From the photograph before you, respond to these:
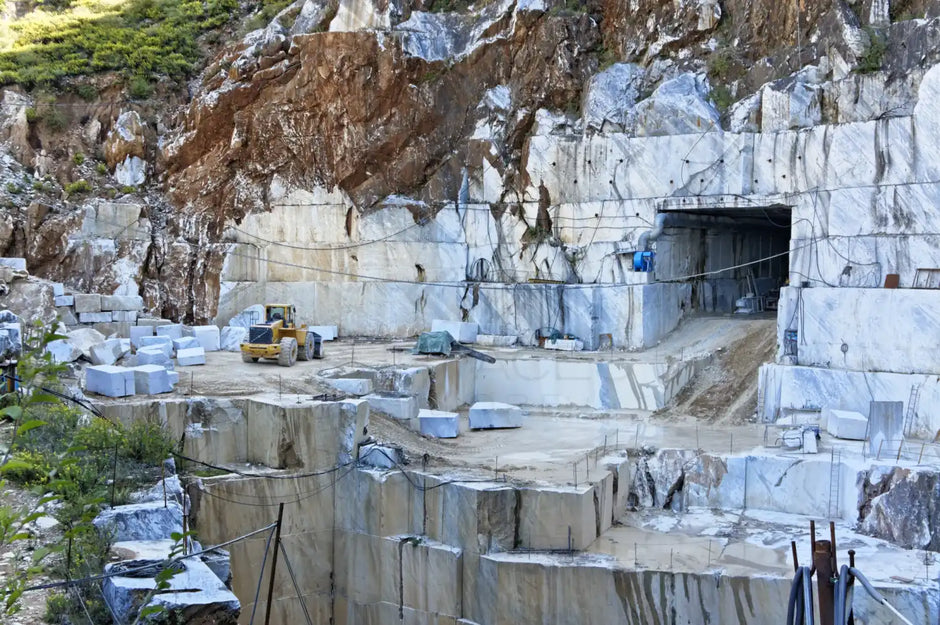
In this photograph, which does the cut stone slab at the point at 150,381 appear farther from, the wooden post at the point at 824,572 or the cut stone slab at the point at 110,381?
the wooden post at the point at 824,572

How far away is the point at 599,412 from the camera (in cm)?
2508

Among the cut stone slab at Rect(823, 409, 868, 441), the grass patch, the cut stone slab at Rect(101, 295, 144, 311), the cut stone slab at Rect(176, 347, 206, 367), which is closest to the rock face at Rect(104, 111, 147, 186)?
the grass patch

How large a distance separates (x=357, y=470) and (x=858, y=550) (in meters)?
9.27

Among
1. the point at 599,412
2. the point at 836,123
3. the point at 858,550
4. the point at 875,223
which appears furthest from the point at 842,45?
the point at 858,550

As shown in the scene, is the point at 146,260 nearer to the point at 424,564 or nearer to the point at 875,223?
the point at 424,564

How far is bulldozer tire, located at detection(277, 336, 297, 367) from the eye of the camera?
2503 cm

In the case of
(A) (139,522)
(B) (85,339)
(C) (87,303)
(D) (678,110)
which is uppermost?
(D) (678,110)

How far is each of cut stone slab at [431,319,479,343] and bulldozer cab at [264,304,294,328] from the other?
4665mm

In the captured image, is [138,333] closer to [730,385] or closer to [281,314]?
[281,314]

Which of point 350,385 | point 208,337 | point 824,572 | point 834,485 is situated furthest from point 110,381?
point 824,572

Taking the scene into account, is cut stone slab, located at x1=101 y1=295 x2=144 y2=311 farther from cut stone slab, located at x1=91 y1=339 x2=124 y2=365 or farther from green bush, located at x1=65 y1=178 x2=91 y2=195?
green bush, located at x1=65 y1=178 x2=91 y2=195

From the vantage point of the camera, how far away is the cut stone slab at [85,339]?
23.7 metres

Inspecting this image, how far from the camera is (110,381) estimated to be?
20.2 metres

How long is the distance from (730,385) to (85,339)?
52.9 ft
